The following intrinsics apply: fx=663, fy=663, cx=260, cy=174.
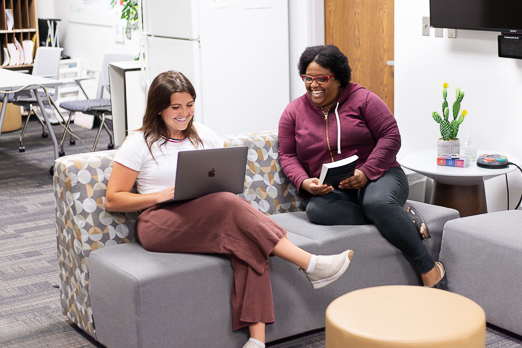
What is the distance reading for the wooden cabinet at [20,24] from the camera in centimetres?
833

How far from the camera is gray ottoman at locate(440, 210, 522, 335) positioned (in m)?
2.61

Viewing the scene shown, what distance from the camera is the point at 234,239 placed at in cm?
249

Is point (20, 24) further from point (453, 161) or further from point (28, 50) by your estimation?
point (453, 161)

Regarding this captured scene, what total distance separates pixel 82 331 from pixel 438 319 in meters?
1.57

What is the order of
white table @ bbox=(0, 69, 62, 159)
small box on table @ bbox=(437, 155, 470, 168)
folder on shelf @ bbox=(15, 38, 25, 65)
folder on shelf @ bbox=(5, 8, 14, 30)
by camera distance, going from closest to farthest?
small box on table @ bbox=(437, 155, 470, 168), white table @ bbox=(0, 69, 62, 159), folder on shelf @ bbox=(5, 8, 14, 30), folder on shelf @ bbox=(15, 38, 25, 65)

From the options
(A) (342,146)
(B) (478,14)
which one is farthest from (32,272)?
(B) (478,14)

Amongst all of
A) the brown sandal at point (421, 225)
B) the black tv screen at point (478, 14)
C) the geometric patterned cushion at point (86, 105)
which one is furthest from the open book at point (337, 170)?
the geometric patterned cushion at point (86, 105)

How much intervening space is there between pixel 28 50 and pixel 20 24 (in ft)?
1.10

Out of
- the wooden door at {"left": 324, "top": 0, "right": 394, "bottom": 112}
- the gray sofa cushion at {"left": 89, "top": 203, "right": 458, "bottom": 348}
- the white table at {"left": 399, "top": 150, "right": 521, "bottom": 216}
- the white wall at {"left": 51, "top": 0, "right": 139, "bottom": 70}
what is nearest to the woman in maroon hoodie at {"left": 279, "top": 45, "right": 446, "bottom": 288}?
the gray sofa cushion at {"left": 89, "top": 203, "right": 458, "bottom": 348}

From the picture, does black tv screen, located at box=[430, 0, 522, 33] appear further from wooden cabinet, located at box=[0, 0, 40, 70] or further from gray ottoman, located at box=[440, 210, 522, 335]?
wooden cabinet, located at box=[0, 0, 40, 70]

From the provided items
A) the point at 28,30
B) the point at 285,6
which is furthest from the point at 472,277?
the point at 28,30

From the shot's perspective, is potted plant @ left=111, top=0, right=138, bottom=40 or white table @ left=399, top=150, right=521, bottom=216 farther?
potted plant @ left=111, top=0, right=138, bottom=40

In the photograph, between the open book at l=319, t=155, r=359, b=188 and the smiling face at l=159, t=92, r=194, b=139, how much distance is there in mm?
606

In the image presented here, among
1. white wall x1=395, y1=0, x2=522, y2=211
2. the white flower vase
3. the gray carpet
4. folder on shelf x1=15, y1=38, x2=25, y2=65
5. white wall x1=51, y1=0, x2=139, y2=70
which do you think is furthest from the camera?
folder on shelf x1=15, y1=38, x2=25, y2=65
